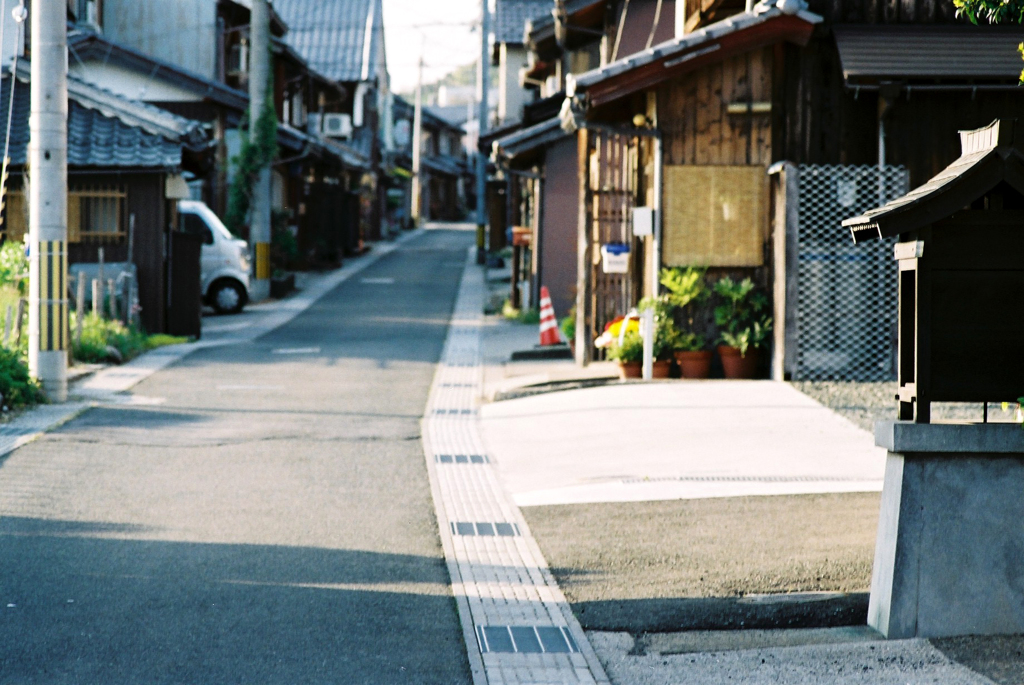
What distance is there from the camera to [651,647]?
5.62m

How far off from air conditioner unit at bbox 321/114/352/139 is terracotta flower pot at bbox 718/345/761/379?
105 feet

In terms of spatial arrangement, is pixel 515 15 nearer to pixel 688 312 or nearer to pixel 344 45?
pixel 344 45

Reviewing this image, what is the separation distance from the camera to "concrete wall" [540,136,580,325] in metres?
21.9

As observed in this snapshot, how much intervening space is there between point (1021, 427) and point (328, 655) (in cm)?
326

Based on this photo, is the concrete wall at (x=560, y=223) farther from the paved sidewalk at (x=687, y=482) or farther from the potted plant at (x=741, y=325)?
the potted plant at (x=741, y=325)

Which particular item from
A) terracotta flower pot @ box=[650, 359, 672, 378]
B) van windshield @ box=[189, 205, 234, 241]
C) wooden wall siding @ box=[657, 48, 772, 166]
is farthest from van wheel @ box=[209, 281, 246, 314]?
wooden wall siding @ box=[657, 48, 772, 166]

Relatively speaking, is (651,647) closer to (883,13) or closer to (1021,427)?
(1021,427)

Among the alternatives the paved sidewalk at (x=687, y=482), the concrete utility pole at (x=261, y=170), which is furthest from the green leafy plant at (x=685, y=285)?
the concrete utility pole at (x=261, y=170)

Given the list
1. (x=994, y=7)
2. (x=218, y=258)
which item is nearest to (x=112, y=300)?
(x=218, y=258)

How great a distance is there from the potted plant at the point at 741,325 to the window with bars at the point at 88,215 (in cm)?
1080

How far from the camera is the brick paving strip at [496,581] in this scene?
5.32 metres

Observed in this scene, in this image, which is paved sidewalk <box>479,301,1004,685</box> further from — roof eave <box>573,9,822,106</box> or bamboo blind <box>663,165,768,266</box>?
roof eave <box>573,9,822,106</box>

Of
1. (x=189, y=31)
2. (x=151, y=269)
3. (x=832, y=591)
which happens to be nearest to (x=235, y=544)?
(x=832, y=591)

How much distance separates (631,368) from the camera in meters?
14.7
